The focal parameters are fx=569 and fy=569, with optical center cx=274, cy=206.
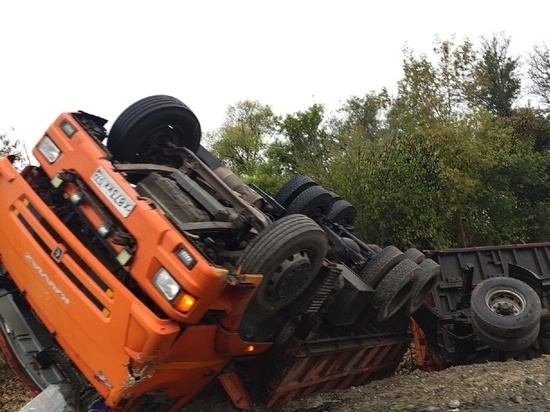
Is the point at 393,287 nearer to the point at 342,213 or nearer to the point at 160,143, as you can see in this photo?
the point at 342,213

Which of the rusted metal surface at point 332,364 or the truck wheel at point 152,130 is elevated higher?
the truck wheel at point 152,130

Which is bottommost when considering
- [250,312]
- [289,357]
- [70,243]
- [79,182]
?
[289,357]

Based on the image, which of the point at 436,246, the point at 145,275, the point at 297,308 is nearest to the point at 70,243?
the point at 145,275

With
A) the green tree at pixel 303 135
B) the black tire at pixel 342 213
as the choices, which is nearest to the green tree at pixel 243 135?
the green tree at pixel 303 135

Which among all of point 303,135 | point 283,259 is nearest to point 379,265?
point 283,259

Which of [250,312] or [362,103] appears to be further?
[362,103]

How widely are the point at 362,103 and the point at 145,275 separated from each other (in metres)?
26.2

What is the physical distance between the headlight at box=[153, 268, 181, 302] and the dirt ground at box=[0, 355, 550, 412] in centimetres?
129

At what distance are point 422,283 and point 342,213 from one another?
1.09m

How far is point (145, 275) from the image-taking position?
3016 millimetres

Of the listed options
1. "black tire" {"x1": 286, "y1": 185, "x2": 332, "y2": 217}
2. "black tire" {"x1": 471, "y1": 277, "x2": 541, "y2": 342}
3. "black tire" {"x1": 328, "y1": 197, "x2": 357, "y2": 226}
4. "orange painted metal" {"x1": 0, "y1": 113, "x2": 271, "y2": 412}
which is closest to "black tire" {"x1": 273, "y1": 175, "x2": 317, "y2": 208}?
"black tire" {"x1": 286, "y1": 185, "x2": 332, "y2": 217}

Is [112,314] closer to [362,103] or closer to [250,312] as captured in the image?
[250,312]

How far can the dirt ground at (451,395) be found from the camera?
3598 millimetres

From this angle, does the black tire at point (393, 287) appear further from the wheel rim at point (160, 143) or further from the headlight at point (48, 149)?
the headlight at point (48, 149)
